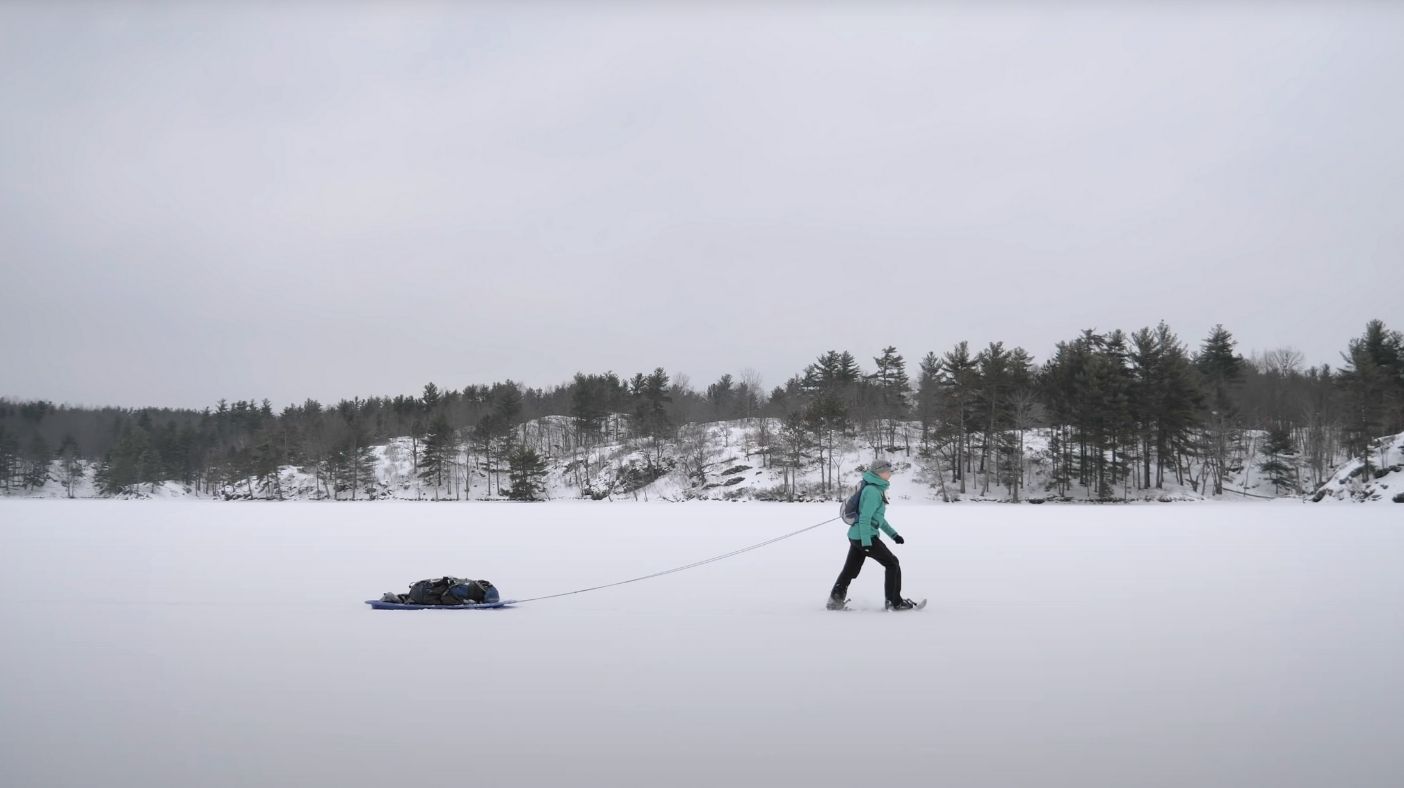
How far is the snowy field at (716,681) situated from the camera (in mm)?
4184

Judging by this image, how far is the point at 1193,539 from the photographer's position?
60.8ft

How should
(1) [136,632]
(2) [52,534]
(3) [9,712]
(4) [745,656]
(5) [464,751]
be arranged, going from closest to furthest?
(5) [464,751] < (3) [9,712] < (4) [745,656] < (1) [136,632] < (2) [52,534]

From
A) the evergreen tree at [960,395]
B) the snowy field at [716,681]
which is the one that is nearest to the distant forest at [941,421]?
the evergreen tree at [960,395]

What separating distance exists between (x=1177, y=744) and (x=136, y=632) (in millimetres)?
9314

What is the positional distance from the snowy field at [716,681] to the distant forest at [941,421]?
41060 millimetres

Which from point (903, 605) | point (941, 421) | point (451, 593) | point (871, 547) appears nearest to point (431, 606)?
point (451, 593)

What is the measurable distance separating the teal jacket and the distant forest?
4221cm

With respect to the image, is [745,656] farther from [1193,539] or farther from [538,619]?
[1193,539]

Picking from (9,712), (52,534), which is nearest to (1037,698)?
(9,712)

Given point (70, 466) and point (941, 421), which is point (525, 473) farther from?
point (70, 466)

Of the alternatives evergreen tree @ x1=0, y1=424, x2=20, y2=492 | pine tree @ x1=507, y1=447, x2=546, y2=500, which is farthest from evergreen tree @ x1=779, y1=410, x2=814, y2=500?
evergreen tree @ x1=0, y1=424, x2=20, y2=492

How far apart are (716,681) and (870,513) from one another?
356cm

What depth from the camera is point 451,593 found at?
9.46 metres

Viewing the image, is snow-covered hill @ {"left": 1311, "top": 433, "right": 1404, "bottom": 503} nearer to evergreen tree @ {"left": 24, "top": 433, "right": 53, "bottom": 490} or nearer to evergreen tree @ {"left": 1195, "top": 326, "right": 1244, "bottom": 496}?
evergreen tree @ {"left": 1195, "top": 326, "right": 1244, "bottom": 496}
